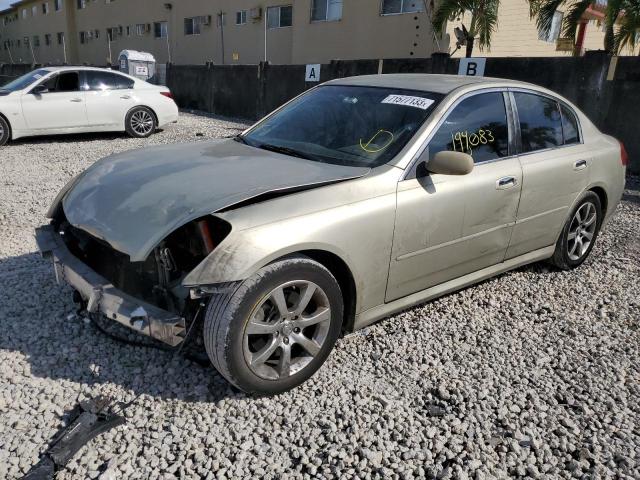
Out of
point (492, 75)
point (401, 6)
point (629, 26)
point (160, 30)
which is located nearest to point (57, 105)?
point (492, 75)

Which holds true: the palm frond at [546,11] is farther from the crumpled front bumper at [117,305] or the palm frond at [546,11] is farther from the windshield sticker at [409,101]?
the crumpled front bumper at [117,305]

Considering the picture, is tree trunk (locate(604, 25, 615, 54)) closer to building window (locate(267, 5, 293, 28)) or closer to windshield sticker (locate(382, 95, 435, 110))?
windshield sticker (locate(382, 95, 435, 110))

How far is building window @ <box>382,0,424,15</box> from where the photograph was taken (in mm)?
14859

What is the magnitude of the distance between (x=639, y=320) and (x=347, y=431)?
2598 millimetres

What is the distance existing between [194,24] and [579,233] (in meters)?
23.7

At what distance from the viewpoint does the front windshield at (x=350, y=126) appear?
10.6ft

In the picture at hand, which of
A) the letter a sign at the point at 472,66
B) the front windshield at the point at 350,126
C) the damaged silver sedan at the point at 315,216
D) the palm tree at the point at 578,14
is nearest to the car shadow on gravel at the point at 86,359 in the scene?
the damaged silver sedan at the point at 315,216

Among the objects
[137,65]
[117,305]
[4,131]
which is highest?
[137,65]

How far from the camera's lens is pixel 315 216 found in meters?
2.67

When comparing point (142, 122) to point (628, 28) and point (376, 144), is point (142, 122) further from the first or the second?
point (628, 28)

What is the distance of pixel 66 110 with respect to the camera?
32.5 feet

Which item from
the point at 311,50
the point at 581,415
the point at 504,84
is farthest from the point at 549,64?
the point at 311,50

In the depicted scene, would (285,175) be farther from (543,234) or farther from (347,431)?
(543,234)

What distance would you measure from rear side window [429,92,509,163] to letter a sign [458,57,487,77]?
7.29 meters
